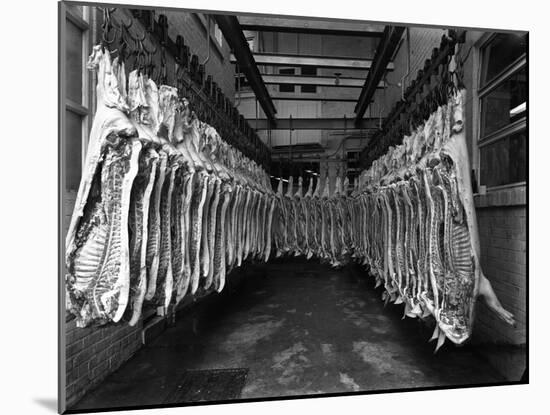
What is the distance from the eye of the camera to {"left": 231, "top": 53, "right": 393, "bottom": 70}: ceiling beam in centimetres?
392

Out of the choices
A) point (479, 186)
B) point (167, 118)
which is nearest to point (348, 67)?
point (479, 186)

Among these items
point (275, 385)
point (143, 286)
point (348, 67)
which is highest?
point (348, 67)

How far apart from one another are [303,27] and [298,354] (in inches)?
116

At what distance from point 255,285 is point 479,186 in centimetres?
373

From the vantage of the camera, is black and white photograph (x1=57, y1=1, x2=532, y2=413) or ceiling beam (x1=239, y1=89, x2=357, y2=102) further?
ceiling beam (x1=239, y1=89, x2=357, y2=102)

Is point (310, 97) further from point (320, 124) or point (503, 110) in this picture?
point (503, 110)

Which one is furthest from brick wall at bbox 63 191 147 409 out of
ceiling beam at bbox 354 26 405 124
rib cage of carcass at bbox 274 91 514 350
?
ceiling beam at bbox 354 26 405 124

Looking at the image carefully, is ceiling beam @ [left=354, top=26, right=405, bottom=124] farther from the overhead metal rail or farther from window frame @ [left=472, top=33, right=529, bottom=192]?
window frame @ [left=472, top=33, right=529, bottom=192]

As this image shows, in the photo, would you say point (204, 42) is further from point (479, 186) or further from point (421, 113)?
point (479, 186)

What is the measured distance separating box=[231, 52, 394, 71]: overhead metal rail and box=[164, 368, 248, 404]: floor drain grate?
324 centimetres

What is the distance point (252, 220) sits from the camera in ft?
11.9

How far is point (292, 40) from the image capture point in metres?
4.44

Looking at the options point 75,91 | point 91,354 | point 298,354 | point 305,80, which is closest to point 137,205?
point 75,91

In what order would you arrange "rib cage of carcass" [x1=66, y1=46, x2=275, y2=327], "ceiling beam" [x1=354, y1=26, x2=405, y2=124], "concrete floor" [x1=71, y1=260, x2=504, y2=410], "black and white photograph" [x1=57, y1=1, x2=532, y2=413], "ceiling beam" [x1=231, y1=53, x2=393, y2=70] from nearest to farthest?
"rib cage of carcass" [x1=66, y1=46, x2=275, y2=327]
"black and white photograph" [x1=57, y1=1, x2=532, y2=413]
"concrete floor" [x1=71, y1=260, x2=504, y2=410]
"ceiling beam" [x1=354, y1=26, x2=405, y2=124]
"ceiling beam" [x1=231, y1=53, x2=393, y2=70]
